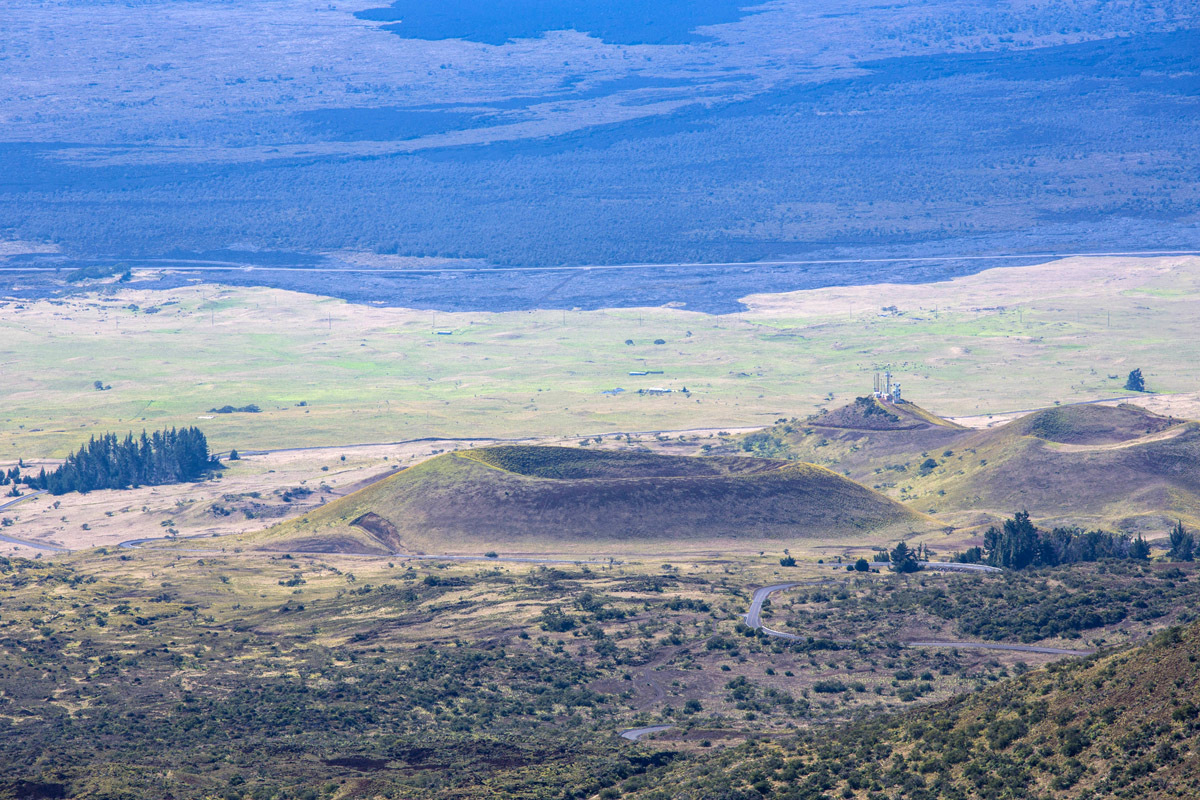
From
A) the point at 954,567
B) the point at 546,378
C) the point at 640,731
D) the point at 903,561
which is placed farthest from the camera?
the point at 546,378

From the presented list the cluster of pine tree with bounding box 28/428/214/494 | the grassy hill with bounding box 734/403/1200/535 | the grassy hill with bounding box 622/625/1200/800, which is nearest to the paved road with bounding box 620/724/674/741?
the grassy hill with bounding box 622/625/1200/800

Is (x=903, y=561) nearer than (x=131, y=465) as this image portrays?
Yes

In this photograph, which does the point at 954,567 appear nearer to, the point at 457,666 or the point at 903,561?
the point at 903,561

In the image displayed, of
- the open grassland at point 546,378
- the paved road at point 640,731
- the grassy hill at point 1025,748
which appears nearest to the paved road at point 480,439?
the open grassland at point 546,378

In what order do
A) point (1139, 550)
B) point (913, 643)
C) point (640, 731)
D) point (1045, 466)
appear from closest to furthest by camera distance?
point (640, 731) → point (913, 643) → point (1139, 550) → point (1045, 466)

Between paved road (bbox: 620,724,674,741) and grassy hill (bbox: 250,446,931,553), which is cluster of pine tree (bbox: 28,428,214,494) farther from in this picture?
paved road (bbox: 620,724,674,741)

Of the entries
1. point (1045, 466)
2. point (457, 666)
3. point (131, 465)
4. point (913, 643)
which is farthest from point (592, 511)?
point (131, 465)

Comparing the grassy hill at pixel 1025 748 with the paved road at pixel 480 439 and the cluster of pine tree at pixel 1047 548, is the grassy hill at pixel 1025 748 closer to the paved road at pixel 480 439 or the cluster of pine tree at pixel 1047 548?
the cluster of pine tree at pixel 1047 548
